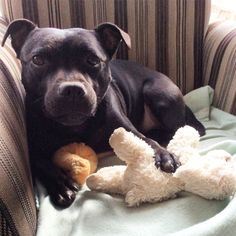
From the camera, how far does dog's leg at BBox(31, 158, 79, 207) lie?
1068 millimetres

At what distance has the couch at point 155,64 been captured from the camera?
3.22ft

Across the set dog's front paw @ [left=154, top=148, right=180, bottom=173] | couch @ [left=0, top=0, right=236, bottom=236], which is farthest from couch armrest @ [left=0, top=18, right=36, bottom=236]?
dog's front paw @ [left=154, top=148, right=180, bottom=173]

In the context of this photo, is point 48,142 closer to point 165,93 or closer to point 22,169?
point 22,169

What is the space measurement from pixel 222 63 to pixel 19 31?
0.89m

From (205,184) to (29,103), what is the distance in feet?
2.18

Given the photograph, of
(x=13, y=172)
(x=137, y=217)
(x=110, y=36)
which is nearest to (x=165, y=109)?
(x=110, y=36)

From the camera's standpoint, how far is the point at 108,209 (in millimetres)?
1011

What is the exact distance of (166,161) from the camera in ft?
3.59

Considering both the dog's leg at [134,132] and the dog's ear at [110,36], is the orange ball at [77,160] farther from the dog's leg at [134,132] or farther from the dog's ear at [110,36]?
the dog's ear at [110,36]

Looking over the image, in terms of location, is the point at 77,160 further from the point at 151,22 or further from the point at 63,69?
the point at 151,22

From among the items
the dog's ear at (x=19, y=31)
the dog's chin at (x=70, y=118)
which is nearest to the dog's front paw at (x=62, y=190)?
the dog's chin at (x=70, y=118)

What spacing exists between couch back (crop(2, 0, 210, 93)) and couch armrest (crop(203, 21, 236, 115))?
0.16 feet

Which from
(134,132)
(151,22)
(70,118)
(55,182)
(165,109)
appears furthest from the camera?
(151,22)

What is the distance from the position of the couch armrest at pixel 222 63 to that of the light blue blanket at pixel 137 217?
Answer: 800 millimetres
